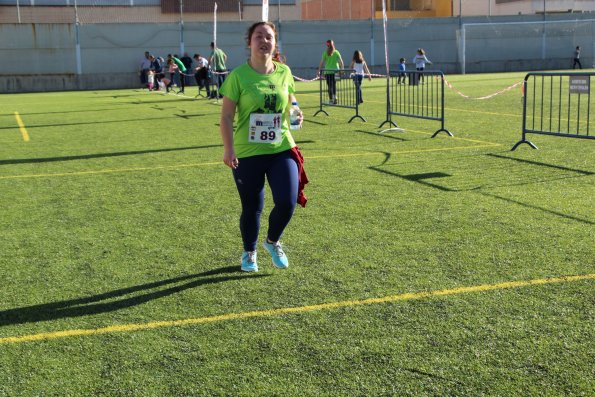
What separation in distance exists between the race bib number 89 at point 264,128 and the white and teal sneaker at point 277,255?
0.88 m

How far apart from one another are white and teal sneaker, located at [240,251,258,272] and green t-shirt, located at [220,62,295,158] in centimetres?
79

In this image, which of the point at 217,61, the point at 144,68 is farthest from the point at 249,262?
the point at 144,68

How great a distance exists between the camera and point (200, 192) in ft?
31.3

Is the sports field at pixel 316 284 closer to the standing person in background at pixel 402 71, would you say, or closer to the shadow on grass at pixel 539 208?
the shadow on grass at pixel 539 208

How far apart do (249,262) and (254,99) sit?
129cm

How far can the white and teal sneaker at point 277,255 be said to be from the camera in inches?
241

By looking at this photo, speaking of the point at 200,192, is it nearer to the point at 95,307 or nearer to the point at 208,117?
the point at 95,307

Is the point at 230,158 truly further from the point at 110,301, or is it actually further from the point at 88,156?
the point at 88,156

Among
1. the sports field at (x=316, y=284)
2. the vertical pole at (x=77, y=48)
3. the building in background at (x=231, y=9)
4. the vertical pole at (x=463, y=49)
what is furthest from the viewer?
the vertical pole at (x=463, y=49)

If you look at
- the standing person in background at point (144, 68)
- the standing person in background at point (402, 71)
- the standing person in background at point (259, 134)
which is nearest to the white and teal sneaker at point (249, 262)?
the standing person in background at point (259, 134)

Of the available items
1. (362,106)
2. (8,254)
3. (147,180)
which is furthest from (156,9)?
(8,254)

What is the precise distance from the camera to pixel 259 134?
5828 millimetres

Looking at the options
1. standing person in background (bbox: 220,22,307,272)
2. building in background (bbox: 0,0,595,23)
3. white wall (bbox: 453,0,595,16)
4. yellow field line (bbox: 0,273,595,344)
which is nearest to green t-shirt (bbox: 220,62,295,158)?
standing person in background (bbox: 220,22,307,272)

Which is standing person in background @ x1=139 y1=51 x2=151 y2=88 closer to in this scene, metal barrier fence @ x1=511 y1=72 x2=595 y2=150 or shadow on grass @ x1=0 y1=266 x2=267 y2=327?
metal barrier fence @ x1=511 y1=72 x2=595 y2=150
